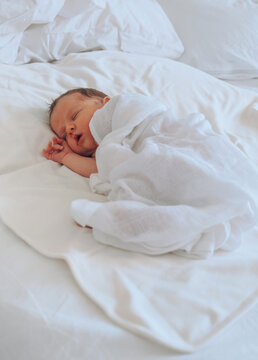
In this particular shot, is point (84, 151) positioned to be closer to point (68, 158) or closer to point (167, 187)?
point (68, 158)

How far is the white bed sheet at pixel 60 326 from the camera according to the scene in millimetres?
626

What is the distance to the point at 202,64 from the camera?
1909 millimetres

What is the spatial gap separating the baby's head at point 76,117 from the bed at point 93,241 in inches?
2.0

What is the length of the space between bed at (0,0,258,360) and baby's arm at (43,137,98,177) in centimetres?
2

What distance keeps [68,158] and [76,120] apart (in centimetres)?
13

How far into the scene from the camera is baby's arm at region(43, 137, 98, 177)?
3.64 feet

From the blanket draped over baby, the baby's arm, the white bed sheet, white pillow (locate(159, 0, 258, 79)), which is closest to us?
the white bed sheet

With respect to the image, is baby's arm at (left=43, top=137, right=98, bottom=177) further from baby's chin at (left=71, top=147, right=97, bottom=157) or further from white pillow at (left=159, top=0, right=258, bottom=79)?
white pillow at (left=159, top=0, right=258, bottom=79)

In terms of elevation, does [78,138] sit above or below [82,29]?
below

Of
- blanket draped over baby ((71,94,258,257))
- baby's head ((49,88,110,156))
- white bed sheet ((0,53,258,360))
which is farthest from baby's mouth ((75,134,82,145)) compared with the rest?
white bed sheet ((0,53,258,360))

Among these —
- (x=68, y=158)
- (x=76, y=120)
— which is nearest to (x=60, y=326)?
(x=68, y=158)

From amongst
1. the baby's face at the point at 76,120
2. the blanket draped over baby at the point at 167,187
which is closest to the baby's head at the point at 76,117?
the baby's face at the point at 76,120

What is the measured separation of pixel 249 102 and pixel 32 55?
887 mm

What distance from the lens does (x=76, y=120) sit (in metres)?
1.19
